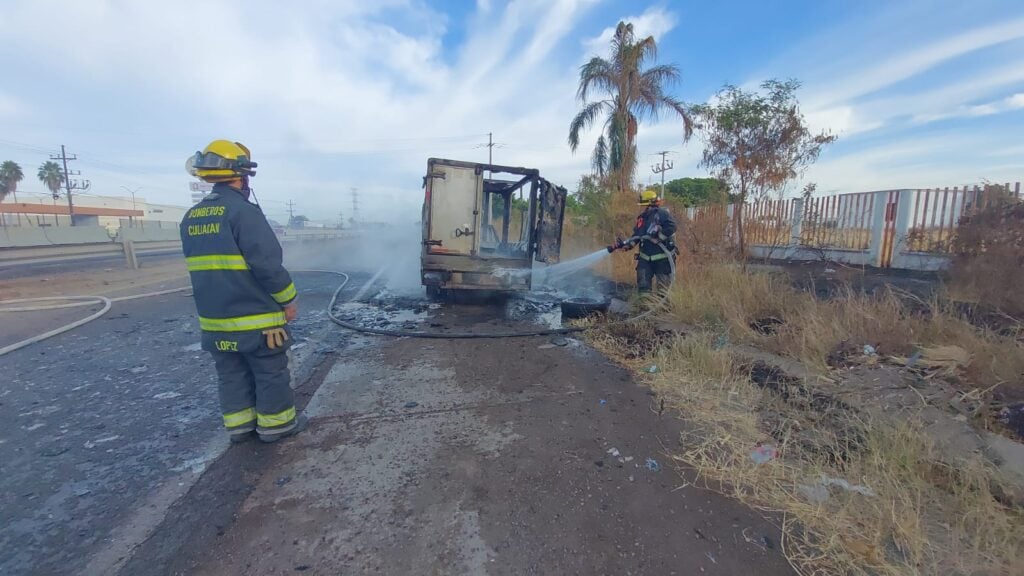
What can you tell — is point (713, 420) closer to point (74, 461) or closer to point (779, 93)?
point (74, 461)

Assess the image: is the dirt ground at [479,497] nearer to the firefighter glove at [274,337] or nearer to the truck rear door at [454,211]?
the firefighter glove at [274,337]

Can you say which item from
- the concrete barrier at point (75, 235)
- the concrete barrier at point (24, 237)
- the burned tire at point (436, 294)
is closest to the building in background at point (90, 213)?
the concrete barrier at point (75, 235)

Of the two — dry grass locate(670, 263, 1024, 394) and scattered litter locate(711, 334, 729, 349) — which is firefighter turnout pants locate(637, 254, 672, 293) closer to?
dry grass locate(670, 263, 1024, 394)

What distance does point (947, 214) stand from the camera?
7934 millimetres

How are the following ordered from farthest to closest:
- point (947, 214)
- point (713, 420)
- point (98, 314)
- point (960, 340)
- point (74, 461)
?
point (947, 214) → point (98, 314) → point (960, 340) → point (713, 420) → point (74, 461)

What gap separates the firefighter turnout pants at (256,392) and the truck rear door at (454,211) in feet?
13.7

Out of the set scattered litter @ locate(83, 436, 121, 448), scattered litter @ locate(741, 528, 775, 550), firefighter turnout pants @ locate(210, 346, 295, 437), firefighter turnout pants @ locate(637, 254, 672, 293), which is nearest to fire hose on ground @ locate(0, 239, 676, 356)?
firefighter turnout pants @ locate(637, 254, 672, 293)

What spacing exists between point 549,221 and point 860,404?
548 cm

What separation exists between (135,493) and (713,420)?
3.34 metres

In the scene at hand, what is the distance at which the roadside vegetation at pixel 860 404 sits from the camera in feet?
6.13

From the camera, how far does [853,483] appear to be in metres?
2.22

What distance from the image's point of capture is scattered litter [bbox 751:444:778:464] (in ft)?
8.08

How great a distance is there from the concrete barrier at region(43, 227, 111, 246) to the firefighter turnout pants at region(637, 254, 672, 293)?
16998 mm

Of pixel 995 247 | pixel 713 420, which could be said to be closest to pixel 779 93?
pixel 995 247
